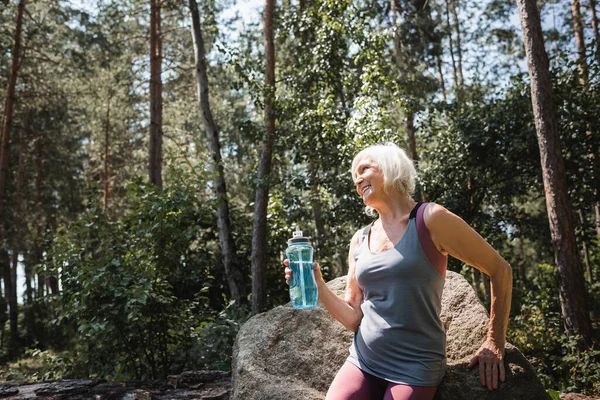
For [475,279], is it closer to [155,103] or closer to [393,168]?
[155,103]

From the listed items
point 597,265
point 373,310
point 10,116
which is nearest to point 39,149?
point 10,116

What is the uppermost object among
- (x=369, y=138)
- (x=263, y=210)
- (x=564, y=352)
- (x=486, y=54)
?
(x=486, y=54)

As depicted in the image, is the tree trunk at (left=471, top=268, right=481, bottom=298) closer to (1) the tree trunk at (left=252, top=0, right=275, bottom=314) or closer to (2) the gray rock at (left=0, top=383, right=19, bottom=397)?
(1) the tree trunk at (left=252, top=0, right=275, bottom=314)

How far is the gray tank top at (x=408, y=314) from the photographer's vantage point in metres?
2.31

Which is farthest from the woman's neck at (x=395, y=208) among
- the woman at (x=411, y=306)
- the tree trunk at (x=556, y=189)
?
the tree trunk at (x=556, y=189)

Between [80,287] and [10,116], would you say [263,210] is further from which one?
[10,116]

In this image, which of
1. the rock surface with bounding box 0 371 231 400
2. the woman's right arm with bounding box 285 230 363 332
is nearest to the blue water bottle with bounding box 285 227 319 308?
the woman's right arm with bounding box 285 230 363 332

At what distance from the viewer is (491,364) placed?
260cm

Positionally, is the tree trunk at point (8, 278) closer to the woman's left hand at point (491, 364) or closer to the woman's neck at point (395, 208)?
the woman's neck at point (395, 208)

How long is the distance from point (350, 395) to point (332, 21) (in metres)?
8.05

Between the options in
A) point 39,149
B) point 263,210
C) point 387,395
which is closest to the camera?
point 387,395

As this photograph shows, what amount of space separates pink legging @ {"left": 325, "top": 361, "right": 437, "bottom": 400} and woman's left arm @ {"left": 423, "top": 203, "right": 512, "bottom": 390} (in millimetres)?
A: 448

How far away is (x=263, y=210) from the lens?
A: 10.0m

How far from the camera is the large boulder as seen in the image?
2623mm
